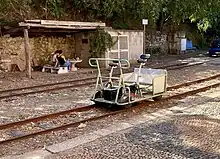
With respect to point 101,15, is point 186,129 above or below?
below

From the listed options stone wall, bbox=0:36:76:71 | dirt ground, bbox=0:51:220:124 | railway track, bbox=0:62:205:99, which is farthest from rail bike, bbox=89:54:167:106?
stone wall, bbox=0:36:76:71

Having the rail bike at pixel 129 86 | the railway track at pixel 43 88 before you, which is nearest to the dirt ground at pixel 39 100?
the railway track at pixel 43 88

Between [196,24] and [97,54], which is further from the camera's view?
[196,24]

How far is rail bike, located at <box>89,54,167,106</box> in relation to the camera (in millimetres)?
7926

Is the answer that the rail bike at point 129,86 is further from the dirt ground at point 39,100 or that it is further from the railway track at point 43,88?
the railway track at point 43,88

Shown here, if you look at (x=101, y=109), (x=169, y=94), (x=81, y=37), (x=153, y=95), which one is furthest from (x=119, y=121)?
(x=81, y=37)

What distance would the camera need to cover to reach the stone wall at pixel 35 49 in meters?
15.9

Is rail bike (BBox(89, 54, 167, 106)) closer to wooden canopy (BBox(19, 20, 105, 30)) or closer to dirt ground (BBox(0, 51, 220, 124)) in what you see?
dirt ground (BBox(0, 51, 220, 124))

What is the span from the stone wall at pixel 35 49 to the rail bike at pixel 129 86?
326 inches

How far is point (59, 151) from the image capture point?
5.34 metres

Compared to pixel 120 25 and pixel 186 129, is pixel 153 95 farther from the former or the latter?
pixel 120 25

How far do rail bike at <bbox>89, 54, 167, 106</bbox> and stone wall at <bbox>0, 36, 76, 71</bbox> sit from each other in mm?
8272

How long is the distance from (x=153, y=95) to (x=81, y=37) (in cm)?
1022

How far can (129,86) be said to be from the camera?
8367mm
